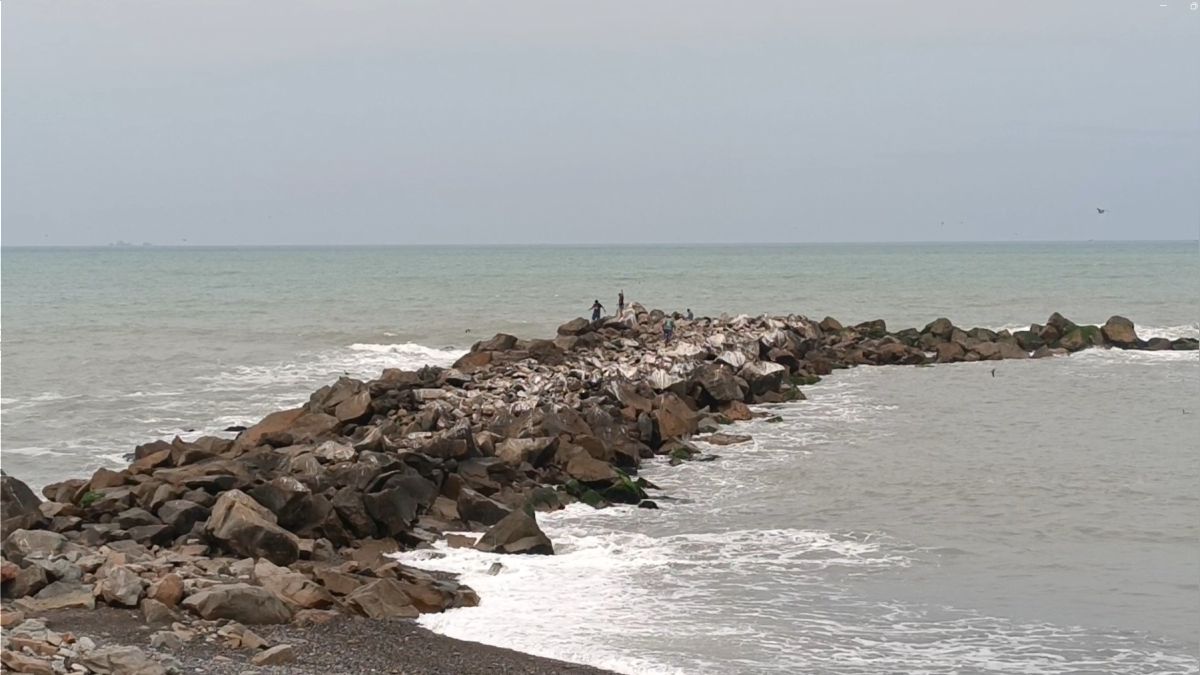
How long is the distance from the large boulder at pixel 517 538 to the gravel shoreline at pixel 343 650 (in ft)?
8.73

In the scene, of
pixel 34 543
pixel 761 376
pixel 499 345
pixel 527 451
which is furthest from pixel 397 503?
pixel 499 345

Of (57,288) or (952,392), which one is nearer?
(952,392)

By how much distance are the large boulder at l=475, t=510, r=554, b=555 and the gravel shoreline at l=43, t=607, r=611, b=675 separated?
2.66 metres

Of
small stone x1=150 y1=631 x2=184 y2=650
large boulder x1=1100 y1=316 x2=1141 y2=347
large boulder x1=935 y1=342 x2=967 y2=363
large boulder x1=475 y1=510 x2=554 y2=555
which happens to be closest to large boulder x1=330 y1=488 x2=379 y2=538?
large boulder x1=475 y1=510 x2=554 y2=555

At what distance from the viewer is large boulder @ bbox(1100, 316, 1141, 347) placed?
1443 inches

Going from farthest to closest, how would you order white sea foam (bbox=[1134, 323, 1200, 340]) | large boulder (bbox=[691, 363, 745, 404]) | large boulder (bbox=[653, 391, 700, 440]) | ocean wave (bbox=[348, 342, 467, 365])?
white sea foam (bbox=[1134, 323, 1200, 340]) → ocean wave (bbox=[348, 342, 467, 365]) → large boulder (bbox=[691, 363, 745, 404]) → large boulder (bbox=[653, 391, 700, 440])

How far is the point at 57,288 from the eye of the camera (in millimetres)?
81312

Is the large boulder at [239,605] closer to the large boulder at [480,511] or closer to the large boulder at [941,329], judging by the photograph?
the large boulder at [480,511]

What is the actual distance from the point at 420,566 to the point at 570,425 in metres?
6.37

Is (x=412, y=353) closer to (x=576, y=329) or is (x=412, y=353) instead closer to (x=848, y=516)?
(x=576, y=329)

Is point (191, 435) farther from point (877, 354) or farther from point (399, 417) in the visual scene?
point (877, 354)

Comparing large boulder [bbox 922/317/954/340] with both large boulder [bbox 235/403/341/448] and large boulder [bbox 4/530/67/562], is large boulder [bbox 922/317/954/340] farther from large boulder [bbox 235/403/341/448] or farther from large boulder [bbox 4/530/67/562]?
large boulder [bbox 4/530/67/562]

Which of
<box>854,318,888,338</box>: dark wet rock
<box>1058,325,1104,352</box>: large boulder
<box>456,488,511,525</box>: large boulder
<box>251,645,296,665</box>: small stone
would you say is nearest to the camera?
<box>251,645,296,665</box>: small stone

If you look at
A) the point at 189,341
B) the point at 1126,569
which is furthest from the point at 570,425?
the point at 189,341
